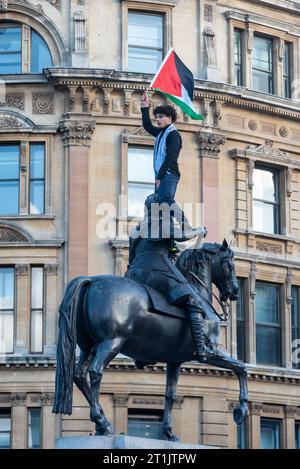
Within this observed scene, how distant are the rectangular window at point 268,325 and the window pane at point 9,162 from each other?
8887mm

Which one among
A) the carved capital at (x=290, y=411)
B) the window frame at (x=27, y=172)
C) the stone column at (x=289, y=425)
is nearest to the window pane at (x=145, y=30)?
the window frame at (x=27, y=172)

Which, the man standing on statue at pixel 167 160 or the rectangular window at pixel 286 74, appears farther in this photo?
the rectangular window at pixel 286 74

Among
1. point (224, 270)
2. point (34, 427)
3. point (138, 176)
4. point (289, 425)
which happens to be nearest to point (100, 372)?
point (224, 270)

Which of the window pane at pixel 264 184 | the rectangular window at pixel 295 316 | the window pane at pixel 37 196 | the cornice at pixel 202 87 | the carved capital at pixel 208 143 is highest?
the cornice at pixel 202 87

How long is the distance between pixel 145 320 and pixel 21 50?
2851 centimetres

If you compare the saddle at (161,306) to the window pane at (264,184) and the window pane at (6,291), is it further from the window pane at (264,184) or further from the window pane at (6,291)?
the window pane at (264,184)

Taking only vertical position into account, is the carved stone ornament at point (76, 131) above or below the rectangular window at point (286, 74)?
below

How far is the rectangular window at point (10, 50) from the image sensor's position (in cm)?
4878

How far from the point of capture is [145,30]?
49938 mm

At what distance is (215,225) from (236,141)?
10.4 ft

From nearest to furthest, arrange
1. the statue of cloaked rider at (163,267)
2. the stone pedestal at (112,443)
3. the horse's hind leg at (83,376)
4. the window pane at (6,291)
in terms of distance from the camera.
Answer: the stone pedestal at (112,443) → the horse's hind leg at (83,376) → the statue of cloaked rider at (163,267) → the window pane at (6,291)

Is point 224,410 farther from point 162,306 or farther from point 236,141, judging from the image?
point 162,306

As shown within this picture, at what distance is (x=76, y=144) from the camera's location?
48.1 meters

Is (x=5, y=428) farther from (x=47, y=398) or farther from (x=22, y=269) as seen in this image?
(x=22, y=269)
